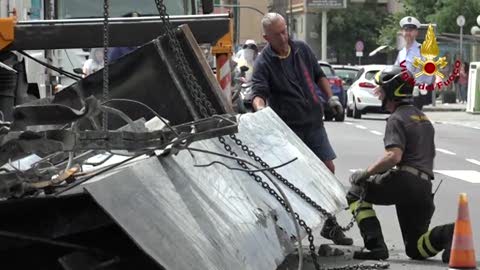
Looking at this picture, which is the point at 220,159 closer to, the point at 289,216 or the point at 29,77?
the point at 289,216

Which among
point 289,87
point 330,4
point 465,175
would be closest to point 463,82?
point 330,4

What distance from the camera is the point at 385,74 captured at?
8.00 m

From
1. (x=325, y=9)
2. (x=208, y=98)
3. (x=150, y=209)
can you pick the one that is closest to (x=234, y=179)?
(x=208, y=98)

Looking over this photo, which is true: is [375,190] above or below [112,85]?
below

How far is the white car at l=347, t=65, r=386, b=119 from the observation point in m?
30.3

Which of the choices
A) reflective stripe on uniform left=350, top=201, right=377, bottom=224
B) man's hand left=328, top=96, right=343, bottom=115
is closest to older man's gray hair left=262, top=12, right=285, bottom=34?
man's hand left=328, top=96, right=343, bottom=115

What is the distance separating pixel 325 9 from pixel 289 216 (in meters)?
64.2

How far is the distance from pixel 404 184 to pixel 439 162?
28.4 feet

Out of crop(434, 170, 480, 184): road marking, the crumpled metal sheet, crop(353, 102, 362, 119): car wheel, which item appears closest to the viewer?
the crumpled metal sheet

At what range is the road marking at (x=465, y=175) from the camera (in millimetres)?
13680

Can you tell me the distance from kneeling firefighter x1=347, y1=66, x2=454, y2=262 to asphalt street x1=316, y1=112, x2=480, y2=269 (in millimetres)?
178

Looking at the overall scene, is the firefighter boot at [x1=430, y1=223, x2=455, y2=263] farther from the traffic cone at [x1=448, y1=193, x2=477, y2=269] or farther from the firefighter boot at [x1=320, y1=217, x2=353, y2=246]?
the firefighter boot at [x1=320, y1=217, x2=353, y2=246]

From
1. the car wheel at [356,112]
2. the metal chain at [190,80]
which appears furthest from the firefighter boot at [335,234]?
the car wheel at [356,112]

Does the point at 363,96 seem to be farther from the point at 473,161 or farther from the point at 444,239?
the point at 444,239
